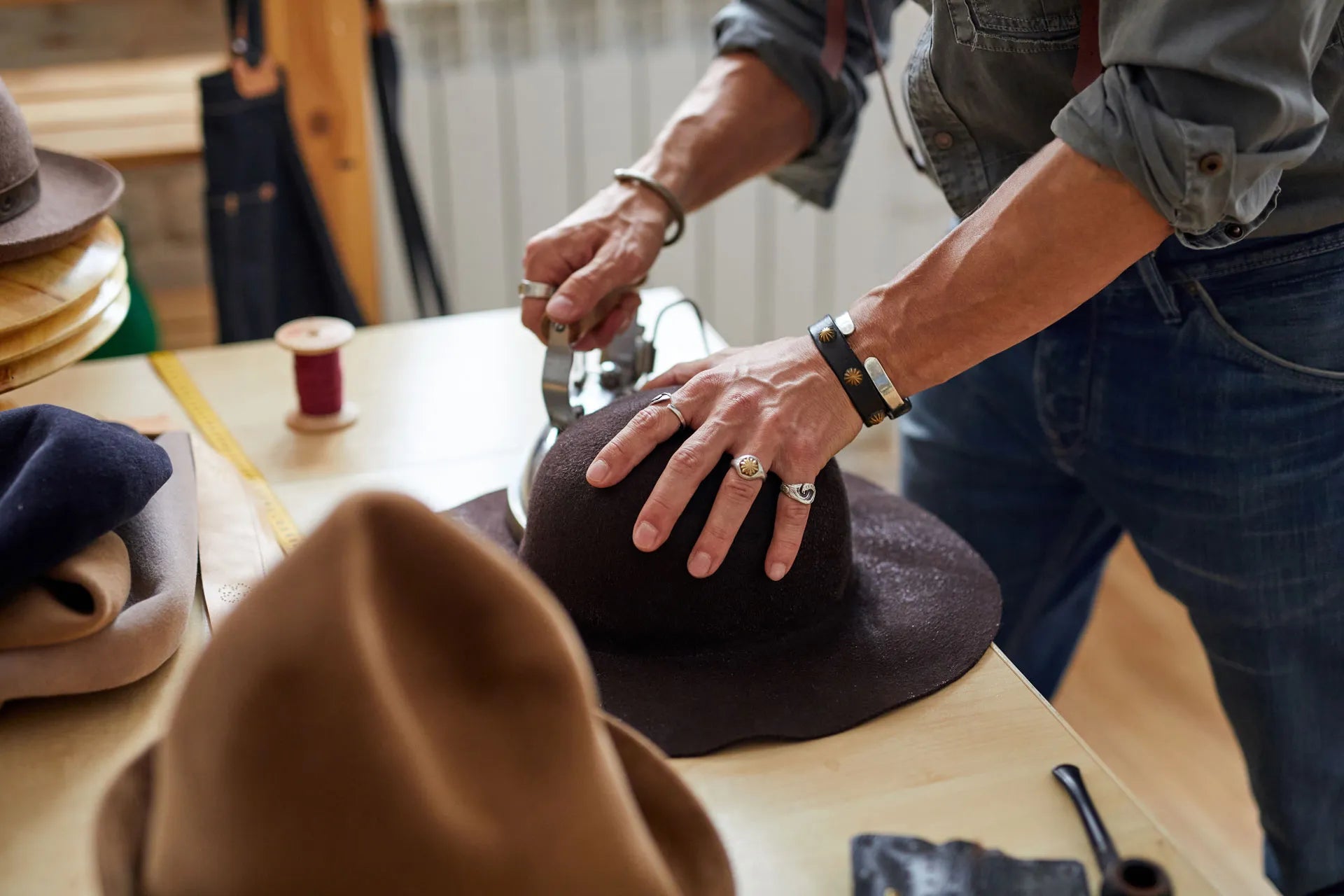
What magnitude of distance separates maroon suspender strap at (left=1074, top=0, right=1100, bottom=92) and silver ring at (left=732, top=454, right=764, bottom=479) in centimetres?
37

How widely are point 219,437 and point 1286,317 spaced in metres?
1.06

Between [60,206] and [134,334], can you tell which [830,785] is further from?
[134,334]

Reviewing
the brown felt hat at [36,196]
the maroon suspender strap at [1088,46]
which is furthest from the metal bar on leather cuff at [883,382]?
the brown felt hat at [36,196]

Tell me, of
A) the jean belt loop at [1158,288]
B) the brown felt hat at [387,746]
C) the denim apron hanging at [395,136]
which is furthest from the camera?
the denim apron hanging at [395,136]

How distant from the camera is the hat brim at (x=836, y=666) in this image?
0.90 meters

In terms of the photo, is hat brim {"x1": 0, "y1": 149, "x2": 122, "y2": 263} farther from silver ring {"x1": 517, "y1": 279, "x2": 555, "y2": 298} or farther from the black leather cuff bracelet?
the black leather cuff bracelet

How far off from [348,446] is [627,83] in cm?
143

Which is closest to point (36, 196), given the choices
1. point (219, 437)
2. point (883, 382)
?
point (219, 437)

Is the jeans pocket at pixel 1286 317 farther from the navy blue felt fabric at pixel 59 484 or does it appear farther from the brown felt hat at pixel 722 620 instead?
the navy blue felt fabric at pixel 59 484

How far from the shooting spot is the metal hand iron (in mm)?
1158

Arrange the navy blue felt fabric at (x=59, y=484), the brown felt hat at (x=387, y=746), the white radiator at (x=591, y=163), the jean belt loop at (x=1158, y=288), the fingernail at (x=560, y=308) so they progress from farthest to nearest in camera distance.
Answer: the white radiator at (x=591, y=163)
the fingernail at (x=560, y=308)
the jean belt loop at (x=1158, y=288)
the navy blue felt fabric at (x=59, y=484)
the brown felt hat at (x=387, y=746)

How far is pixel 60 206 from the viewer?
119 cm

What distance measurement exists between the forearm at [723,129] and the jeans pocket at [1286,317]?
0.50 m

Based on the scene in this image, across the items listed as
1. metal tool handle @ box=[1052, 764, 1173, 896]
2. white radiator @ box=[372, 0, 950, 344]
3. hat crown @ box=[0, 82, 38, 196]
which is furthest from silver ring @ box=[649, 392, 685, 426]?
white radiator @ box=[372, 0, 950, 344]
